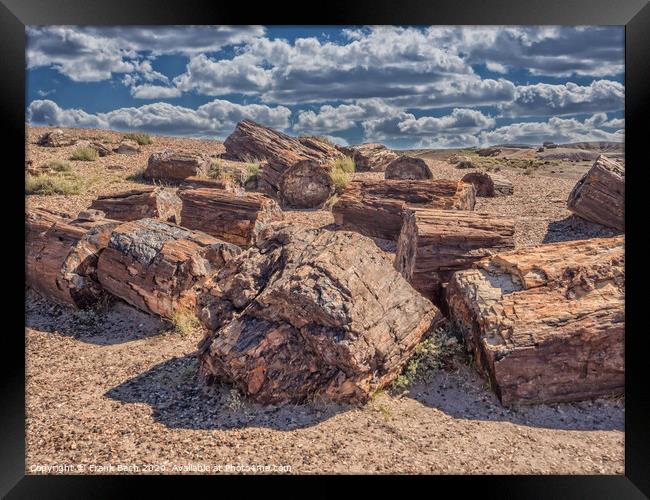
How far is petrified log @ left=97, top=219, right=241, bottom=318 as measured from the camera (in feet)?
19.9

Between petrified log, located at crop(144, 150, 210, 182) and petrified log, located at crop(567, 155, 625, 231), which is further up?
petrified log, located at crop(144, 150, 210, 182)

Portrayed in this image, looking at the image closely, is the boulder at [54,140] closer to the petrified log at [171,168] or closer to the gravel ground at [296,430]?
the petrified log at [171,168]

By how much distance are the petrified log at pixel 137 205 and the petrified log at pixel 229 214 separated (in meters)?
0.37

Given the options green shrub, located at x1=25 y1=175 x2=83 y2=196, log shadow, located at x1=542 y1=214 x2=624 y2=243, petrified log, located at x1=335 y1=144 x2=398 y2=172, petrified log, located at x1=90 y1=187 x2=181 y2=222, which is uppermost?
petrified log, located at x1=335 y1=144 x2=398 y2=172

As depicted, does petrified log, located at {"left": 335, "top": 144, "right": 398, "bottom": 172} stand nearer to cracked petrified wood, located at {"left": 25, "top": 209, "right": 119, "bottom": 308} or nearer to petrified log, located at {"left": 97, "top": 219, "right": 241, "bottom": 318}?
cracked petrified wood, located at {"left": 25, "top": 209, "right": 119, "bottom": 308}

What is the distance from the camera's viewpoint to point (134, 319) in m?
6.40

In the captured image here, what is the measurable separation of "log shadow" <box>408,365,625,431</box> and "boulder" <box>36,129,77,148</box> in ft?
46.1

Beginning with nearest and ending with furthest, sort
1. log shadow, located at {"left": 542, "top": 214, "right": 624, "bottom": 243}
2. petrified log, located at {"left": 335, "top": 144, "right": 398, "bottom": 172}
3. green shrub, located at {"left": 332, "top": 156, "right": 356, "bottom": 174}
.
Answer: log shadow, located at {"left": 542, "top": 214, "right": 624, "bottom": 243}
green shrub, located at {"left": 332, "top": 156, "right": 356, "bottom": 174}
petrified log, located at {"left": 335, "top": 144, "right": 398, "bottom": 172}

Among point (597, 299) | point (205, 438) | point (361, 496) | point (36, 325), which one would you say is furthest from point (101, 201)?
point (597, 299)

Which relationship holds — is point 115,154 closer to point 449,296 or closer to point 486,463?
point 449,296

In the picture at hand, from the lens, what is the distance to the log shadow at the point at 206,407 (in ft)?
14.8

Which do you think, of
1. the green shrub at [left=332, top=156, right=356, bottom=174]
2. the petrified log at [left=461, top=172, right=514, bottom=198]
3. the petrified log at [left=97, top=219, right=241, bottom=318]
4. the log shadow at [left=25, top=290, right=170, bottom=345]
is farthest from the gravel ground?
the green shrub at [left=332, top=156, right=356, bottom=174]

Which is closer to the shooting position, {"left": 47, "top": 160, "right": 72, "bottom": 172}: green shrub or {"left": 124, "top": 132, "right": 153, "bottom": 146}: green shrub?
{"left": 47, "top": 160, "right": 72, "bottom": 172}: green shrub

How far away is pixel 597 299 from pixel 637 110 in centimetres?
158
